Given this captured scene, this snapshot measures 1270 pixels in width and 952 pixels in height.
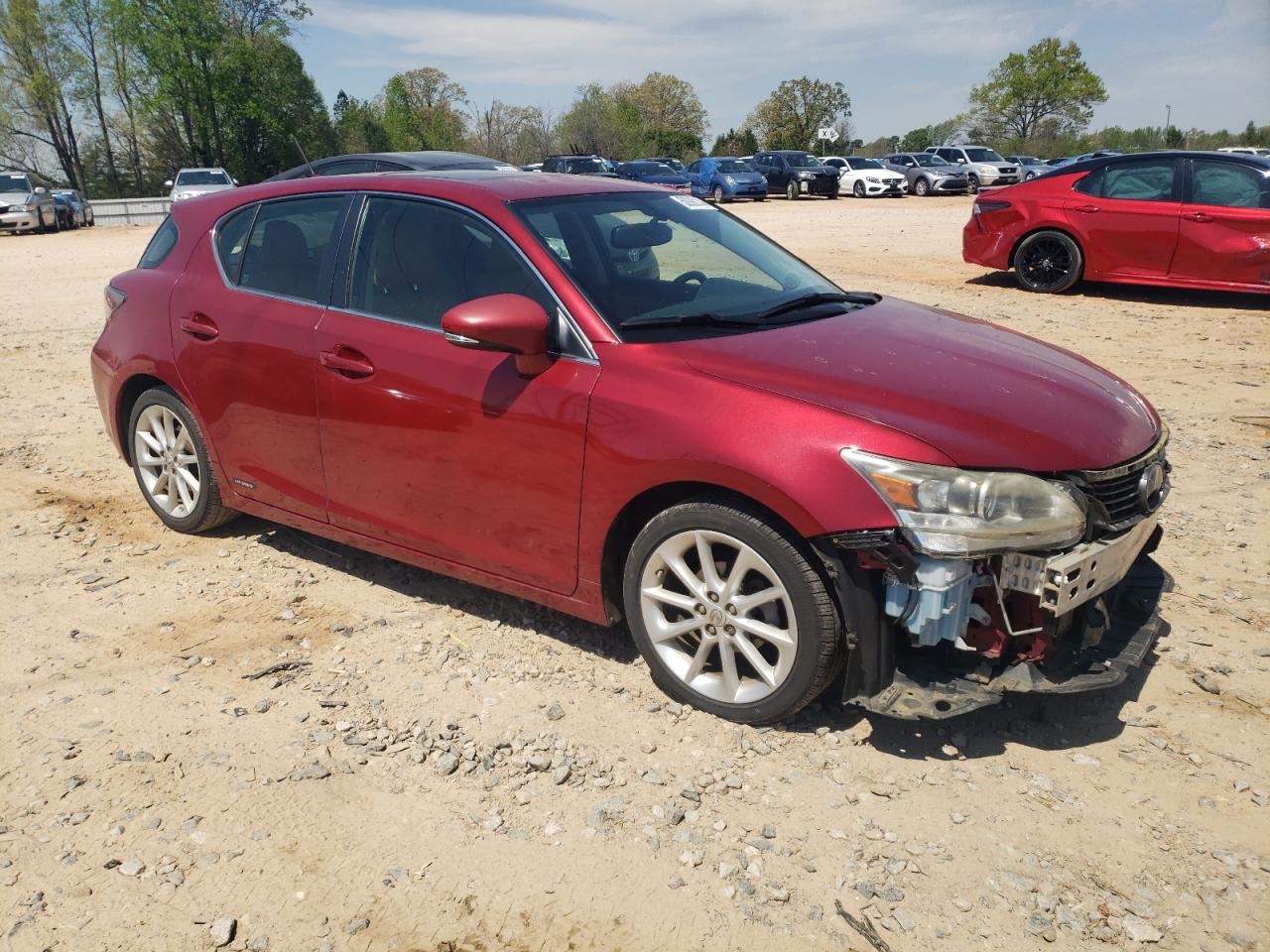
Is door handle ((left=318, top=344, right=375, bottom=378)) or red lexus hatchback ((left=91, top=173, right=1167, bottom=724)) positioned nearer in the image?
red lexus hatchback ((left=91, top=173, right=1167, bottom=724))

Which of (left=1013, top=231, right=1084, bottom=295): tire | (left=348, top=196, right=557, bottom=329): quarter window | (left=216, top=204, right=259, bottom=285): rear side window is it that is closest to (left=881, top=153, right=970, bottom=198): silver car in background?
(left=1013, top=231, right=1084, bottom=295): tire

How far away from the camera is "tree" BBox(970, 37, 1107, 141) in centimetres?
6950

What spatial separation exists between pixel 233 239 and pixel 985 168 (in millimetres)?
35032

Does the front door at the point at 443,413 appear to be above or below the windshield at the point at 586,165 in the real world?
below

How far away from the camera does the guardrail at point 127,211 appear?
35312mm

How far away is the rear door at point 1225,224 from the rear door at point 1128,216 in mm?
148

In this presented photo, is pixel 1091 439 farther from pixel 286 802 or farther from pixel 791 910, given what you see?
pixel 286 802

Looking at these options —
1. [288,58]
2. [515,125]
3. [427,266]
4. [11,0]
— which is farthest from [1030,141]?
[427,266]

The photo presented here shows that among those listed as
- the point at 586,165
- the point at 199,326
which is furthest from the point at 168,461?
the point at 586,165

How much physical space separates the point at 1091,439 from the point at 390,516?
2.59 meters

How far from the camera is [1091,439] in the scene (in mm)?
3115

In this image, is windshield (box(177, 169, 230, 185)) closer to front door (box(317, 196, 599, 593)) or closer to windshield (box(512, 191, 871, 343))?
front door (box(317, 196, 599, 593))

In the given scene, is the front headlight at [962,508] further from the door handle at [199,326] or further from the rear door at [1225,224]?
the rear door at [1225,224]

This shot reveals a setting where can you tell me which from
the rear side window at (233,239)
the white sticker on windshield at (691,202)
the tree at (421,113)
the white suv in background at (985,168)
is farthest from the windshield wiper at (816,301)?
the tree at (421,113)
